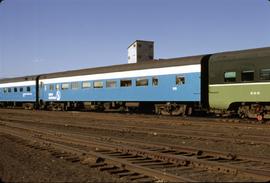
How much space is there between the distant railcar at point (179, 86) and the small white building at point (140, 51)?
30207 millimetres

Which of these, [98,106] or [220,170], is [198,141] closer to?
[220,170]

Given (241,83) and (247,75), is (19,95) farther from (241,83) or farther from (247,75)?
(247,75)

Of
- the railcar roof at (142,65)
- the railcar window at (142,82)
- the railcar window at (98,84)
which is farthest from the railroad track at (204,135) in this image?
the railcar window at (98,84)

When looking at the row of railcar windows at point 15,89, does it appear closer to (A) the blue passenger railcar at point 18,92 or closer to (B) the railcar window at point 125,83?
(A) the blue passenger railcar at point 18,92

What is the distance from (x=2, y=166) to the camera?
30.2ft

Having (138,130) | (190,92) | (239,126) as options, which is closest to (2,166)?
(138,130)

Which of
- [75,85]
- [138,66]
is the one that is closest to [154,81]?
[138,66]

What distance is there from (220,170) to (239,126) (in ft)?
29.1

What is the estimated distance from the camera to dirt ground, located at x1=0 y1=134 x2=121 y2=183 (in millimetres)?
7691

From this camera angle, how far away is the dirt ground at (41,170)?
25.2 feet

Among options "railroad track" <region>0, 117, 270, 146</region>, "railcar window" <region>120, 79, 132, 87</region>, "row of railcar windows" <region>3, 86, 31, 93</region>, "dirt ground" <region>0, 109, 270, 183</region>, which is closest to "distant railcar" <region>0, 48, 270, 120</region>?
"railcar window" <region>120, 79, 132, 87</region>

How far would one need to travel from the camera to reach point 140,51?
2603 inches

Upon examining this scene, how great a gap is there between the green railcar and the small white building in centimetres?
4424

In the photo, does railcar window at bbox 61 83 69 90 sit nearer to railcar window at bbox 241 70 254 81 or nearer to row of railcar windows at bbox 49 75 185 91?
row of railcar windows at bbox 49 75 185 91
